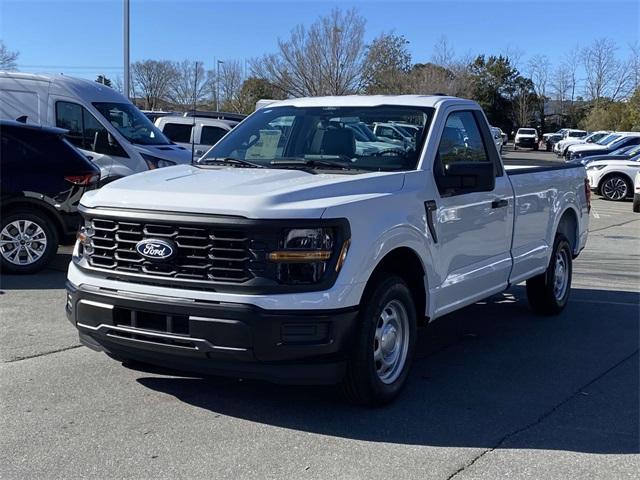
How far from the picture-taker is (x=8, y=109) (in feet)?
44.2

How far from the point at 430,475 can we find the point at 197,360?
1484 millimetres

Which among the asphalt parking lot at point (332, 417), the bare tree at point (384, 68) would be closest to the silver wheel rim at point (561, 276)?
the asphalt parking lot at point (332, 417)

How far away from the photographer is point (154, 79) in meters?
59.8

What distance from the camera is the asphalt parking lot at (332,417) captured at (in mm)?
4211

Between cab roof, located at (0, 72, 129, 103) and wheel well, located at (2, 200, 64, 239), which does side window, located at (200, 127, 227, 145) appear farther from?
wheel well, located at (2, 200, 64, 239)

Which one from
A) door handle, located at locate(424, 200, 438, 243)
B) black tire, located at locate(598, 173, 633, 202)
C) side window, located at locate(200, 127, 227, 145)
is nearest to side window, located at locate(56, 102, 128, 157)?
side window, located at locate(200, 127, 227, 145)

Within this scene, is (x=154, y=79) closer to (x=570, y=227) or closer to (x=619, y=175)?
(x=619, y=175)

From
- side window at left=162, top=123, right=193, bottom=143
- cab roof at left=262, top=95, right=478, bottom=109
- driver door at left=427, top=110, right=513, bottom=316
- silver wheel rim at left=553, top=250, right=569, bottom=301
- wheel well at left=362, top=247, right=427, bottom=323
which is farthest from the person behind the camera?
side window at left=162, top=123, right=193, bottom=143

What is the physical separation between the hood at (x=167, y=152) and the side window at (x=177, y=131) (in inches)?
189

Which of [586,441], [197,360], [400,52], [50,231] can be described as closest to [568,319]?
[586,441]

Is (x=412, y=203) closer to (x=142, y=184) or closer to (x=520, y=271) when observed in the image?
(x=142, y=184)

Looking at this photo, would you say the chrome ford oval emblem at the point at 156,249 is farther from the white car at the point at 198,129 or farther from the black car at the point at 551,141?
the black car at the point at 551,141

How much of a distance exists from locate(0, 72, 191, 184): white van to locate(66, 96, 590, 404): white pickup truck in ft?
26.9

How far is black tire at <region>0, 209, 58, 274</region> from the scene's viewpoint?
917 centimetres
